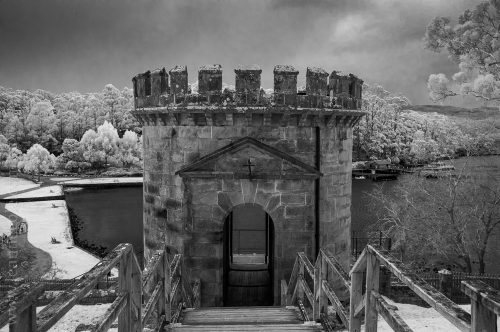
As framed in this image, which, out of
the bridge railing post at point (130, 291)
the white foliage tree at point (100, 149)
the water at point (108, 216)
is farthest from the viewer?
the white foliage tree at point (100, 149)

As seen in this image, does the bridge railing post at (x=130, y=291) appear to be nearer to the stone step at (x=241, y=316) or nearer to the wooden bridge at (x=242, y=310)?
the wooden bridge at (x=242, y=310)

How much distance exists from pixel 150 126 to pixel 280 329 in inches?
231

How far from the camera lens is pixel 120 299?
3.44 meters

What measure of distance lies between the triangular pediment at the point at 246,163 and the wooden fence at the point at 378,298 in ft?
7.98

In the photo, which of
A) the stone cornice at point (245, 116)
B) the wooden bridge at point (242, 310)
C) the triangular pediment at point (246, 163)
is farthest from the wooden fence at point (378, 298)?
the stone cornice at point (245, 116)

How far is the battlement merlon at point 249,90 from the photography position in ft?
28.1

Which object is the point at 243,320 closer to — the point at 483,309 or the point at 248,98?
the point at 248,98

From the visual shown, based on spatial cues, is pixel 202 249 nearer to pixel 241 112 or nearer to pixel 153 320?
pixel 241 112

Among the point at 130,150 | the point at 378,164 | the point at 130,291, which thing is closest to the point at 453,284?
the point at 130,291

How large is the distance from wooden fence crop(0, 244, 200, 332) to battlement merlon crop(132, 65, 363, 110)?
3.17m

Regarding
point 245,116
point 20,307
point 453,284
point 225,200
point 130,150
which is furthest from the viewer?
point 130,150

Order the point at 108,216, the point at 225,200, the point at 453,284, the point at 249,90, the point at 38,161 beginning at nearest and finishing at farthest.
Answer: the point at 249,90 < the point at 225,200 < the point at 453,284 < the point at 108,216 < the point at 38,161

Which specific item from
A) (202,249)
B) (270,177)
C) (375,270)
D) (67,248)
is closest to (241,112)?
(270,177)

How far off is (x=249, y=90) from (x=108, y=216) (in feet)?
117
